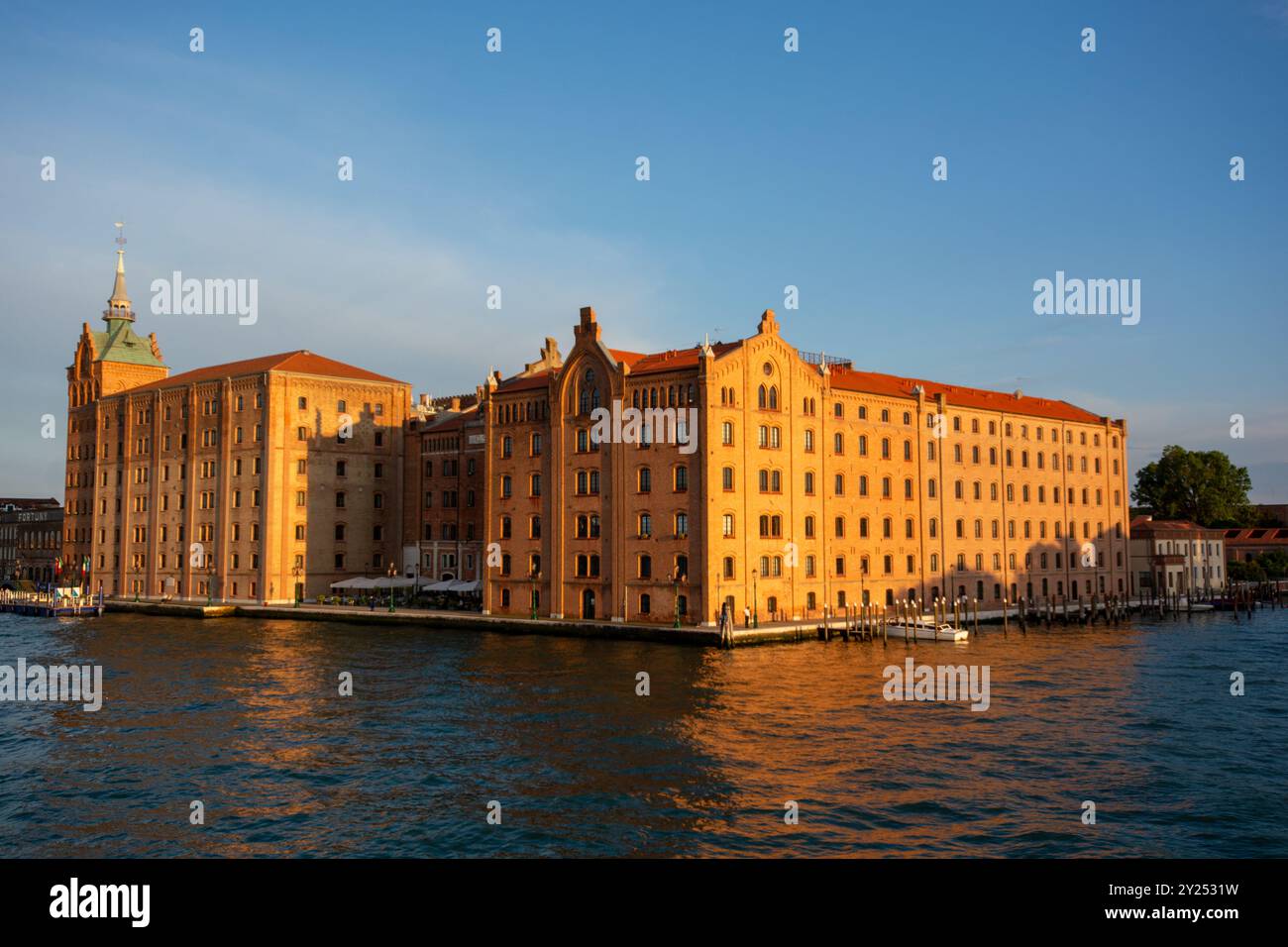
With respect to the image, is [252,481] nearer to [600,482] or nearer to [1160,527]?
[600,482]

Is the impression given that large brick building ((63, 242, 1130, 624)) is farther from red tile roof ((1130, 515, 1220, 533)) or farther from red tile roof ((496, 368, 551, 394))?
red tile roof ((1130, 515, 1220, 533))

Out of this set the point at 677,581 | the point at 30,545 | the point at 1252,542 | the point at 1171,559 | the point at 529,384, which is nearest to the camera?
the point at 677,581

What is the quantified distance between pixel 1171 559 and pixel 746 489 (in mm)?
65120

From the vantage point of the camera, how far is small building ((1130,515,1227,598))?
106m

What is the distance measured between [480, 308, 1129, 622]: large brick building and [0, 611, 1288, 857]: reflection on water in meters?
11.4

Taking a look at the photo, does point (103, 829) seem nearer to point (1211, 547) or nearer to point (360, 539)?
point (360, 539)

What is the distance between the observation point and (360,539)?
304 ft

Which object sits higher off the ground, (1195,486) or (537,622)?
(1195,486)

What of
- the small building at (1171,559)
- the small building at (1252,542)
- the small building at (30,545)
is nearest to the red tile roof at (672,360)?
the small building at (1171,559)

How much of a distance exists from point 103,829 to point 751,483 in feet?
150

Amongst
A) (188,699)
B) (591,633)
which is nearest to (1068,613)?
(591,633)

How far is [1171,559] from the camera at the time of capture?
10650cm

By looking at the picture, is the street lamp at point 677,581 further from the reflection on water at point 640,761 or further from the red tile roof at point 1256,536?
the red tile roof at point 1256,536

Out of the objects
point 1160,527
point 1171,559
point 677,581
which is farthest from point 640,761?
point 1160,527
